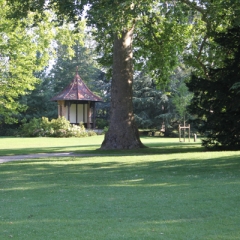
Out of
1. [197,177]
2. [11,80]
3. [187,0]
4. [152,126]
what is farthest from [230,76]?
[152,126]

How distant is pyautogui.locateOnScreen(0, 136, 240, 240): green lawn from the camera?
6.93 m

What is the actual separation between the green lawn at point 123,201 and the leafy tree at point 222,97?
20.3ft

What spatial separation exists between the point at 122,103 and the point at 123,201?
17.2 meters

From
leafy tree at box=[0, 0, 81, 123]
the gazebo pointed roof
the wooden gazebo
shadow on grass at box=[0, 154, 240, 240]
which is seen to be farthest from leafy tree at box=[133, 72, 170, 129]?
shadow on grass at box=[0, 154, 240, 240]

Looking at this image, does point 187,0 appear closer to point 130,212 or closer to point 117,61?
point 117,61

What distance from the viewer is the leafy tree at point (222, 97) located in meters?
23.1

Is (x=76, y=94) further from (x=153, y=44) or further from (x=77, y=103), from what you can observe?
(x=153, y=44)

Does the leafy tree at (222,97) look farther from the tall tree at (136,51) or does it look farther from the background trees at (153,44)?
the tall tree at (136,51)

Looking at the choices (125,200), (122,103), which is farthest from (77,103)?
(125,200)

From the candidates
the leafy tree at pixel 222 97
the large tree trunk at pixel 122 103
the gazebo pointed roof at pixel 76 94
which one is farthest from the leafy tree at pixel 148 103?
the leafy tree at pixel 222 97

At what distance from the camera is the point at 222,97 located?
22.9m

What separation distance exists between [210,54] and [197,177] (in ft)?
53.6

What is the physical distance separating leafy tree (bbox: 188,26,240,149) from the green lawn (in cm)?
618

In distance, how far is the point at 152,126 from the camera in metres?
61.9
